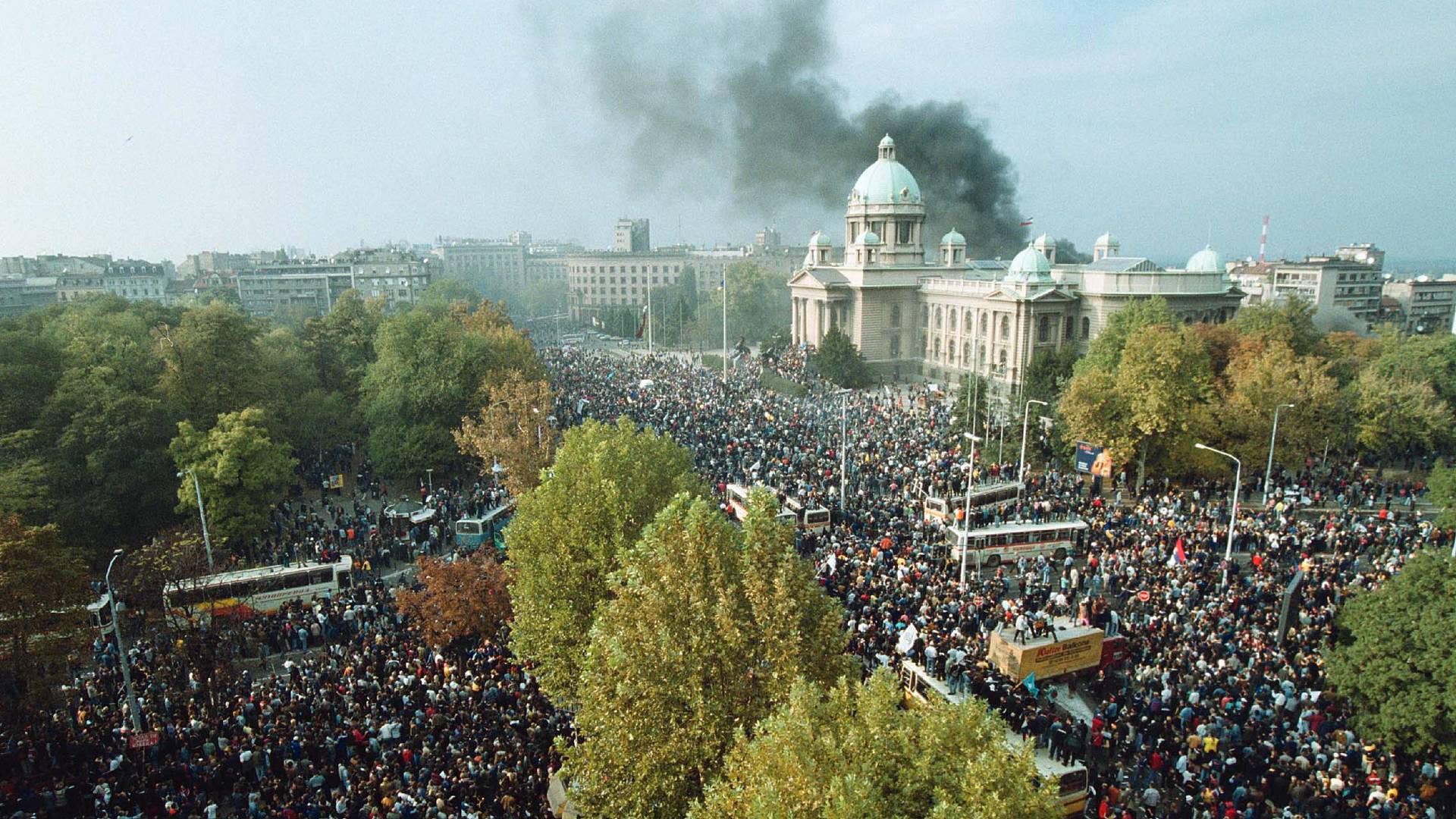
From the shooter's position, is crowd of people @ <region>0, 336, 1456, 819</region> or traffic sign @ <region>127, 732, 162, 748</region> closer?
crowd of people @ <region>0, 336, 1456, 819</region>

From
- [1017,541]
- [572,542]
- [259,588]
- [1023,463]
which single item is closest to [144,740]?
[259,588]

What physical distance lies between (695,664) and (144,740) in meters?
12.0

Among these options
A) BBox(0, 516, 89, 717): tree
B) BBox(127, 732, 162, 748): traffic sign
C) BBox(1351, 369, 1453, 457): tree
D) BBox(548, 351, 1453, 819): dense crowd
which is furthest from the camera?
BBox(1351, 369, 1453, 457): tree

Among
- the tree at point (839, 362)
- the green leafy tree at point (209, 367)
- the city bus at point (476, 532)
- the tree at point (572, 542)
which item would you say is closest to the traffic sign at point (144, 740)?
the tree at point (572, 542)

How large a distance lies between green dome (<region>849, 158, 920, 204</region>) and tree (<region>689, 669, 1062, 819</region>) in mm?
67763

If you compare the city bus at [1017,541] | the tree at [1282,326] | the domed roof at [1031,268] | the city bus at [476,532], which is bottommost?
the city bus at [476,532]

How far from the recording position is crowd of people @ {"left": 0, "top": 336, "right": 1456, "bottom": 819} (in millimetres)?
14859

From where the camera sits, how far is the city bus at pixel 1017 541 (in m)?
26.0

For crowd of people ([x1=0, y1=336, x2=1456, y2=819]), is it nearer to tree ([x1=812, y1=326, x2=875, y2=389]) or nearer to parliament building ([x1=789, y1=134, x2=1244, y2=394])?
tree ([x1=812, y1=326, x2=875, y2=389])

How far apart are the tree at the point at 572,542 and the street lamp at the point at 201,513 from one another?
35.8 ft

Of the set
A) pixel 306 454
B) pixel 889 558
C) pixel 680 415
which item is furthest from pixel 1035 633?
pixel 306 454

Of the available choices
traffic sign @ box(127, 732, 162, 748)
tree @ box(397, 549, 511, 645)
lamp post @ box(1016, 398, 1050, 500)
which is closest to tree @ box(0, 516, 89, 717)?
traffic sign @ box(127, 732, 162, 748)

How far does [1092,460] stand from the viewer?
100ft

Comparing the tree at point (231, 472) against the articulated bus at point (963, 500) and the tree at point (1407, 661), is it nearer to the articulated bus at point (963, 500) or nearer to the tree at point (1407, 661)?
the articulated bus at point (963, 500)
